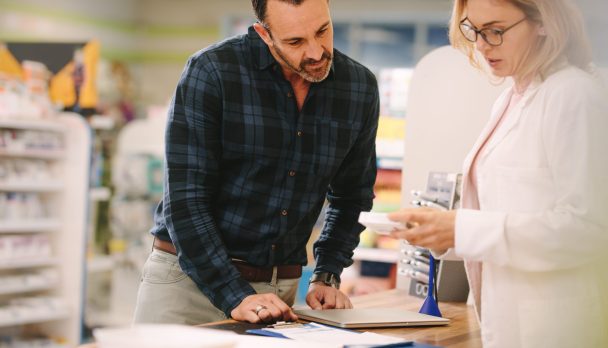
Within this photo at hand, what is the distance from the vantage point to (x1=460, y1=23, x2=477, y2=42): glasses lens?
1857mm

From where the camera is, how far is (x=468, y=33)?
75.2 inches

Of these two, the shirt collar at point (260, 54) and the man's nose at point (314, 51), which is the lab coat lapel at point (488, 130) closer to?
the man's nose at point (314, 51)

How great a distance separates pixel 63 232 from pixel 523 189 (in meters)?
5.46

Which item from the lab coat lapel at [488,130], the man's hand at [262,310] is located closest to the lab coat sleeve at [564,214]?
the lab coat lapel at [488,130]

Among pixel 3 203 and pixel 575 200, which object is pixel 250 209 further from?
pixel 3 203

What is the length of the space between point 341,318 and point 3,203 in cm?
461

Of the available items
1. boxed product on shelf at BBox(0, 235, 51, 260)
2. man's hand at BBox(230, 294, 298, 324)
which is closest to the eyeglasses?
man's hand at BBox(230, 294, 298, 324)

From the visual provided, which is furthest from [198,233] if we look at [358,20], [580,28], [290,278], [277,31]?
[358,20]

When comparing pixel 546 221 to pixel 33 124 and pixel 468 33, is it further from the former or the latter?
pixel 33 124

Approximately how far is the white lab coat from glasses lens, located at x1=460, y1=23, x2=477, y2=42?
0.19 metres

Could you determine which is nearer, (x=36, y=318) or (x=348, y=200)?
(x=348, y=200)

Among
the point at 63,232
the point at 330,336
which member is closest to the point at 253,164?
the point at 330,336

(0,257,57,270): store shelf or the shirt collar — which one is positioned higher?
the shirt collar

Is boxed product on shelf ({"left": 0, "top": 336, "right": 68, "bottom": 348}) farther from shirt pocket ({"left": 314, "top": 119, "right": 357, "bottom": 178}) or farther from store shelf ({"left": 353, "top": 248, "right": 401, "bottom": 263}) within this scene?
shirt pocket ({"left": 314, "top": 119, "right": 357, "bottom": 178})
